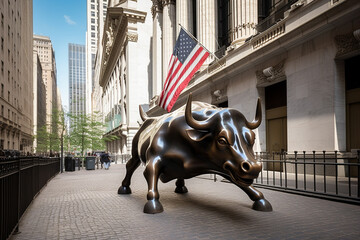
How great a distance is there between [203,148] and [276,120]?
10.5 meters

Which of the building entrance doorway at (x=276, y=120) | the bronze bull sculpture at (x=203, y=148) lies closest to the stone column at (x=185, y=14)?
the building entrance doorway at (x=276, y=120)

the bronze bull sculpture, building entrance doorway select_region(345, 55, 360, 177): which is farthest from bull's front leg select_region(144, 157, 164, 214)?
building entrance doorway select_region(345, 55, 360, 177)

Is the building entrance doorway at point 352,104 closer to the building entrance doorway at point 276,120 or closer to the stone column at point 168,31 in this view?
the building entrance doorway at point 276,120

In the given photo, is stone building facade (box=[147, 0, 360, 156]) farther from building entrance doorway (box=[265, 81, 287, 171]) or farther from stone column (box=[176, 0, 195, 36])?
stone column (box=[176, 0, 195, 36])

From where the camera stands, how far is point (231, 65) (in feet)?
51.3

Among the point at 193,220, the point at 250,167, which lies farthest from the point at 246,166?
the point at 193,220

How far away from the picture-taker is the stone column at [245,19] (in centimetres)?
1588

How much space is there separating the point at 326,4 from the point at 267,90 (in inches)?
211

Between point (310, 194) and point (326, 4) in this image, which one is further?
point (326, 4)

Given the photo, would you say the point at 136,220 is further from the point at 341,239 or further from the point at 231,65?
the point at 231,65

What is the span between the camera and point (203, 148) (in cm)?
482

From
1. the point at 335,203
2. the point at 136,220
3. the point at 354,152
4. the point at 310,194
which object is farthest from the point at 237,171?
the point at 354,152

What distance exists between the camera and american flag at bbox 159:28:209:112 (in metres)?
9.34

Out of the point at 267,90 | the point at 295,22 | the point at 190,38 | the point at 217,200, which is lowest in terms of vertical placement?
the point at 217,200
